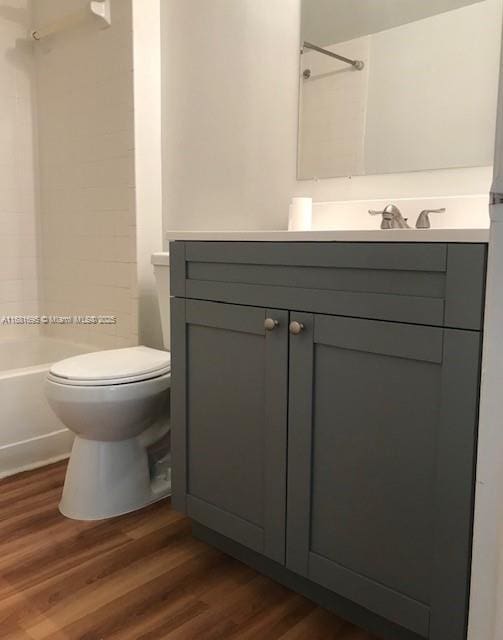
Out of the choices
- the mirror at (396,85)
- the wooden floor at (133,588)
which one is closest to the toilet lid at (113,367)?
the wooden floor at (133,588)

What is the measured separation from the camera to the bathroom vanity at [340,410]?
45.0 inches

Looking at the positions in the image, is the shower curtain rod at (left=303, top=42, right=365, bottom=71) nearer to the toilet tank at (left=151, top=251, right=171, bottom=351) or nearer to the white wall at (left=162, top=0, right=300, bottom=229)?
the white wall at (left=162, top=0, right=300, bottom=229)

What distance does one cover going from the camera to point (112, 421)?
6.23 feet

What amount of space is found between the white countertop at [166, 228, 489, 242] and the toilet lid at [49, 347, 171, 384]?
0.52m

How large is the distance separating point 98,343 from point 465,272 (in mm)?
1921

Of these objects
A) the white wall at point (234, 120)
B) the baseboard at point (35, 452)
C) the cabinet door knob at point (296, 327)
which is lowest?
the baseboard at point (35, 452)

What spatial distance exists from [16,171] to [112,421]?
163 cm

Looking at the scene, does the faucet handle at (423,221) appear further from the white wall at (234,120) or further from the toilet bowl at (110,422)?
the toilet bowl at (110,422)

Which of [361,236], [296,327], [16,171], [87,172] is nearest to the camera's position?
[361,236]

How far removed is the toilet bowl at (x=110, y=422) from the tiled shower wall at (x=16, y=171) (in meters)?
1.11

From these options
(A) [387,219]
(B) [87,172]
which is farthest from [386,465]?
(B) [87,172]

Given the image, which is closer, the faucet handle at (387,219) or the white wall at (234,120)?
the faucet handle at (387,219)

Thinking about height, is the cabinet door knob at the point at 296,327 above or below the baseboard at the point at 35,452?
above

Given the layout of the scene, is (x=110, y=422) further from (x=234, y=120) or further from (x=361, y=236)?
(x=234, y=120)
